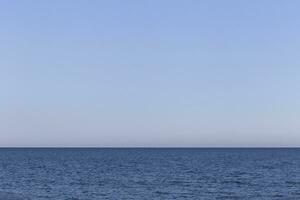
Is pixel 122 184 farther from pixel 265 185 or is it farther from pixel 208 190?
pixel 265 185

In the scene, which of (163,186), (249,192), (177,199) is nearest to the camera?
(177,199)

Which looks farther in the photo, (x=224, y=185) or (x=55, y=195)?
(x=224, y=185)

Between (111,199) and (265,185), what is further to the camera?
(265,185)

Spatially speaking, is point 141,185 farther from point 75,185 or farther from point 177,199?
point 177,199

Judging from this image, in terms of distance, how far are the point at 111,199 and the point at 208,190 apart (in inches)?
476

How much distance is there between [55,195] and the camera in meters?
50.7

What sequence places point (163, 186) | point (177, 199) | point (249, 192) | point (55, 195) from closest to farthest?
point (177, 199) < point (55, 195) < point (249, 192) < point (163, 186)

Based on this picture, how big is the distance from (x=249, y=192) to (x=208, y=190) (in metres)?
4.21

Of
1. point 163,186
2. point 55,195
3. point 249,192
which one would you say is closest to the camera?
point 55,195

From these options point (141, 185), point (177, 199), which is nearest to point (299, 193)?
point (177, 199)

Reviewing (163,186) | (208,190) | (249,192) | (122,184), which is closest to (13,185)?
(122,184)

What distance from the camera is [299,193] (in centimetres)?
5291

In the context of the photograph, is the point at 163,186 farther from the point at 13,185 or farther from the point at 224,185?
the point at 13,185

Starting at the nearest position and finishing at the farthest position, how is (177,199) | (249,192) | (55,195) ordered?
1. (177,199)
2. (55,195)
3. (249,192)
